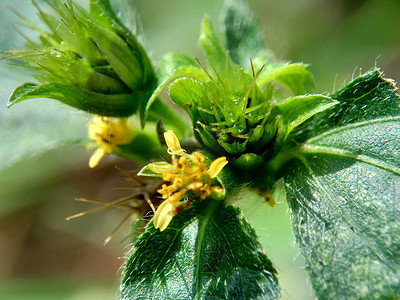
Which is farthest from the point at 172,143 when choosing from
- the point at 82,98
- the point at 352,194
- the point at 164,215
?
the point at 352,194

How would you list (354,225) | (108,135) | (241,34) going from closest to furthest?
(354,225) → (108,135) → (241,34)

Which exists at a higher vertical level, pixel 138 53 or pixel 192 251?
pixel 138 53

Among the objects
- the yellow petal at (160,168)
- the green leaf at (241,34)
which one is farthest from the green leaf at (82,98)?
the green leaf at (241,34)

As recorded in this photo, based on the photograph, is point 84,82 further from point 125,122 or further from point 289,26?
point 289,26

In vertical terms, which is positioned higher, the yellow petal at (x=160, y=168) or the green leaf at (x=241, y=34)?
the green leaf at (x=241, y=34)

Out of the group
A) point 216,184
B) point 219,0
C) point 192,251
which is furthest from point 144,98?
point 219,0

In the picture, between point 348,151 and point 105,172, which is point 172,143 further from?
point 105,172

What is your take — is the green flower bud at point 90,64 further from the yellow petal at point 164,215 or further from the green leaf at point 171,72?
the yellow petal at point 164,215
